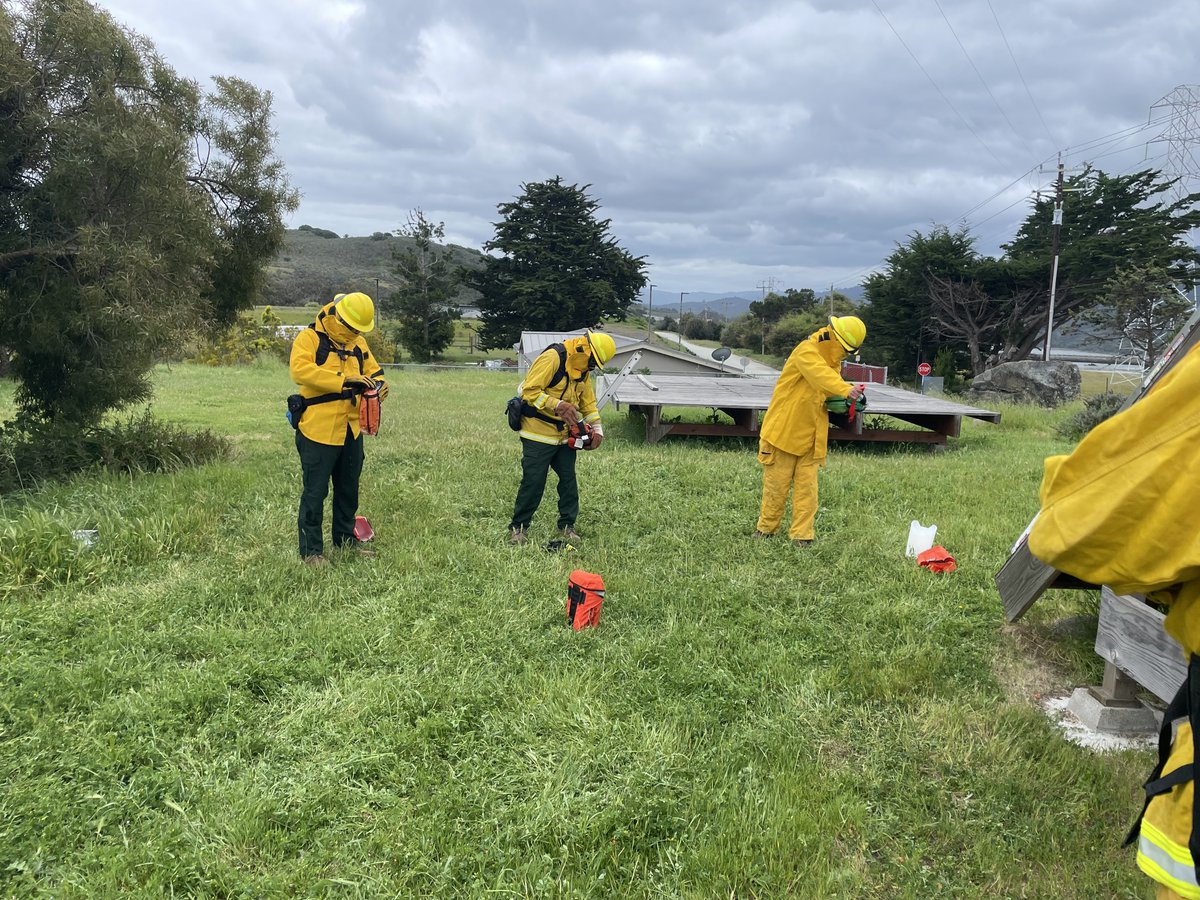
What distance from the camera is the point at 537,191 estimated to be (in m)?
50.7

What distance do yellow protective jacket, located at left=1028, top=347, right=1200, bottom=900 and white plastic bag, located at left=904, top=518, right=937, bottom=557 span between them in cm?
435

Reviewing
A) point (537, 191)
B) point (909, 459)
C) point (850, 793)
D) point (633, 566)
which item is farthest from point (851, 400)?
point (537, 191)

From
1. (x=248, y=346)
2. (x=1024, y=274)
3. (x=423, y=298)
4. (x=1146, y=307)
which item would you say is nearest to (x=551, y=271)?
(x=423, y=298)

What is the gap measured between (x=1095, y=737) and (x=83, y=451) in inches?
368

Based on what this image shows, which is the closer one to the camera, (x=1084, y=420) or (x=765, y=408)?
(x=765, y=408)

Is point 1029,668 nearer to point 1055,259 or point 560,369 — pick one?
point 560,369

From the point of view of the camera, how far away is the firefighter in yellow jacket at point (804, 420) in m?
5.86

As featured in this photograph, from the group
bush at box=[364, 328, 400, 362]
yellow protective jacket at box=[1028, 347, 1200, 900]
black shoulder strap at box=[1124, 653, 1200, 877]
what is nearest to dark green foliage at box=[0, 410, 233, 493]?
yellow protective jacket at box=[1028, 347, 1200, 900]

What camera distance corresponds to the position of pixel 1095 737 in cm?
334

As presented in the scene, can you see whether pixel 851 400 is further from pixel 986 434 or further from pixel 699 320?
pixel 699 320

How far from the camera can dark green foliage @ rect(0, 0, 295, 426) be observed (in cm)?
729

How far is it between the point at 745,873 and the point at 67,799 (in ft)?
8.42

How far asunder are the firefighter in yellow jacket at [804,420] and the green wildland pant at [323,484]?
3335mm

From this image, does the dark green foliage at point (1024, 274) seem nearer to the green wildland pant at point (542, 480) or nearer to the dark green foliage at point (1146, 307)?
the dark green foliage at point (1146, 307)
